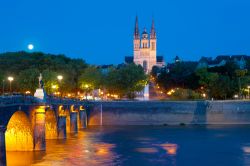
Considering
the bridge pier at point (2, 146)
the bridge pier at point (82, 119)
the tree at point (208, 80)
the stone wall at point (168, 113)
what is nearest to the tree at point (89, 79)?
the stone wall at point (168, 113)

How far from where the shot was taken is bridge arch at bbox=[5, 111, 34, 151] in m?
49.6

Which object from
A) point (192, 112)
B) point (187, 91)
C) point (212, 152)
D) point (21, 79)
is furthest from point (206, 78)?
point (212, 152)

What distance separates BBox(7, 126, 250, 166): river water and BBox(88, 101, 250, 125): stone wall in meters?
15.2

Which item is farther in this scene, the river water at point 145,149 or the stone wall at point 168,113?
the stone wall at point 168,113

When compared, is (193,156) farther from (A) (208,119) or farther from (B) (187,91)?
(B) (187,91)

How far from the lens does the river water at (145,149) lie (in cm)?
4697

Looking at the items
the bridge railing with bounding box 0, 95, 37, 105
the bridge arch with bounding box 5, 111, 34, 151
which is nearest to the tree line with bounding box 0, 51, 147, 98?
the bridge arch with bounding box 5, 111, 34, 151

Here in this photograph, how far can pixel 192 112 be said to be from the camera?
9106cm

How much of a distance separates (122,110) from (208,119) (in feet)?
44.4

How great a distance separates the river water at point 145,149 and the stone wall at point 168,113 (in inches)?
600

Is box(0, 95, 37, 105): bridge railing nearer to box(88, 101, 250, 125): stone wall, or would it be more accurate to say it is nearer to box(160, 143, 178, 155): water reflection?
box(160, 143, 178, 155): water reflection

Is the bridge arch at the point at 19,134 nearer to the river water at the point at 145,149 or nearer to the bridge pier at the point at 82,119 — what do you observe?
the river water at the point at 145,149

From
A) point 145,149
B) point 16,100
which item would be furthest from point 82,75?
point 16,100

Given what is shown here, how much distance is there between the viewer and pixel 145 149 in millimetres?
55312
